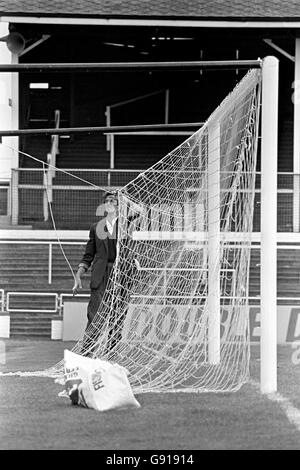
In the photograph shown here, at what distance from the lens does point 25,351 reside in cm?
1530

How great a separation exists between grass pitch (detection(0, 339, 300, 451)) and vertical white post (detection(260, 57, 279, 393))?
1.09 ft

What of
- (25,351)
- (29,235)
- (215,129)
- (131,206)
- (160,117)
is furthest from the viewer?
(160,117)

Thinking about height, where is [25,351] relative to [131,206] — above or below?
below

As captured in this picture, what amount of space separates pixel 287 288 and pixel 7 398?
1026 cm

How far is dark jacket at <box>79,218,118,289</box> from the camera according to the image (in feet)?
43.2

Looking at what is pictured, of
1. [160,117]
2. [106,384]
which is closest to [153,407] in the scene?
[106,384]

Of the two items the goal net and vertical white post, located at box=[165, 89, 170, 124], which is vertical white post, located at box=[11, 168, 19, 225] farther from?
the goal net

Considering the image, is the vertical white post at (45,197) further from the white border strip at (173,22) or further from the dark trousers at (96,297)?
the dark trousers at (96,297)

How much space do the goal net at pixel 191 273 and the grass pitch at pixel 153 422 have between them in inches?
31.4

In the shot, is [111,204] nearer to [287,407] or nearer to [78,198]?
[287,407]

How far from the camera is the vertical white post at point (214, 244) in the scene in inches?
473

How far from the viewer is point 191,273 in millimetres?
13445

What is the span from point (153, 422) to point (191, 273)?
5227 millimetres
